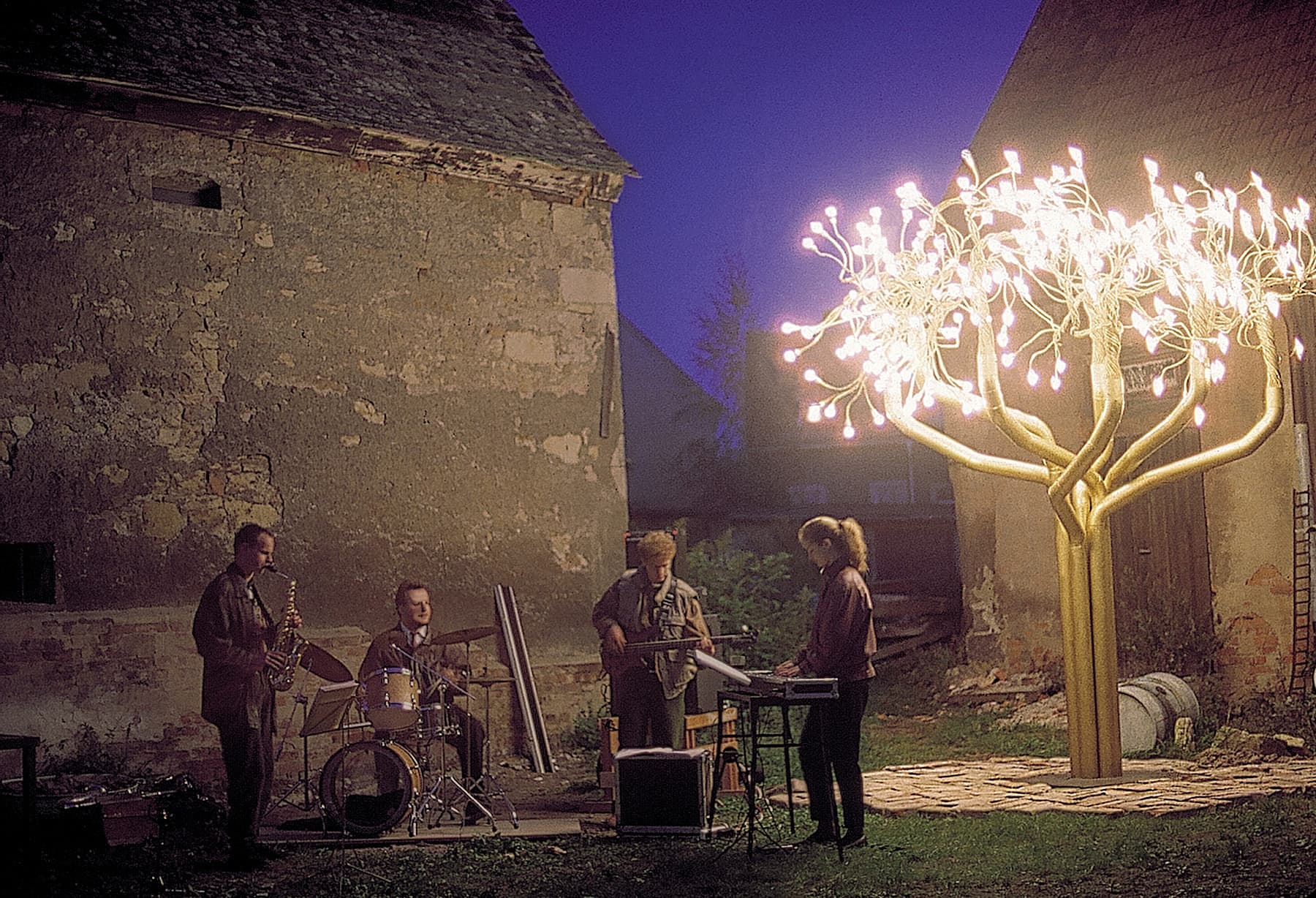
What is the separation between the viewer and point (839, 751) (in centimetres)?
787

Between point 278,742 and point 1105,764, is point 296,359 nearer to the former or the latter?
point 278,742

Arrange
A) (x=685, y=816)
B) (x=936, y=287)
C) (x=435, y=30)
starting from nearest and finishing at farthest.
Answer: (x=685, y=816) → (x=936, y=287) → (x=435, y=30)

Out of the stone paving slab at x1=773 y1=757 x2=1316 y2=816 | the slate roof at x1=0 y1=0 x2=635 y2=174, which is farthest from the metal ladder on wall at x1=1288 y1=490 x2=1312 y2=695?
the slate roof at x1=0 y1=0 x2=635 y2=174

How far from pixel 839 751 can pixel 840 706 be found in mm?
253

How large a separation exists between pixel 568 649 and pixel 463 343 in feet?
9.16

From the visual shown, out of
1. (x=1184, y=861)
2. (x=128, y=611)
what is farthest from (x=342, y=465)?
(x=1184, y=861)

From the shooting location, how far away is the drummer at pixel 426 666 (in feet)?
29.6

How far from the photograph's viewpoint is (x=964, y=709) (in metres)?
13.6

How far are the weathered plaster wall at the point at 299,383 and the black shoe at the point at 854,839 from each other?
15.7ft

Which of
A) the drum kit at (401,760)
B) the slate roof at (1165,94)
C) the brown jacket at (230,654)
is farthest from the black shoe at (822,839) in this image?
the slate roof at (1165,94)

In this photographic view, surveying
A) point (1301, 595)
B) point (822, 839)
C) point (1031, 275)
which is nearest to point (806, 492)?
point (1301, 595)

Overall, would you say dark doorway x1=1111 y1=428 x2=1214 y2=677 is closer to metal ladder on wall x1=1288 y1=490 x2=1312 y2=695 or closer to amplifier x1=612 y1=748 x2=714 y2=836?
metal ladder on wall x1=1288 y1=490 x2=1312 y2=695

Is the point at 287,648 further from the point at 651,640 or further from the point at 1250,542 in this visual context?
the point at 1250,542

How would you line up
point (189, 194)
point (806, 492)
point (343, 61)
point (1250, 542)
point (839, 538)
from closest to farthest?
point (839, 538), point (189, 194), point (1250, 542), point (343, 61), point (806, 492)
